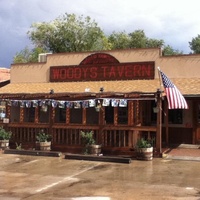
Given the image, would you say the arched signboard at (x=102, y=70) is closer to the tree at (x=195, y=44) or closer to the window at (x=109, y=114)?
the window at (x=109, y=114)

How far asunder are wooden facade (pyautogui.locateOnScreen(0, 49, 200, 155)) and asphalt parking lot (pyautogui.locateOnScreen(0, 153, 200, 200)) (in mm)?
2143

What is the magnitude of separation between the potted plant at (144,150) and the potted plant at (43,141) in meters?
4.49

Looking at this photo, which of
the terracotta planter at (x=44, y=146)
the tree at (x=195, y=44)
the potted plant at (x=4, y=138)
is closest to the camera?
the terracotta planter at (x=44, y=146)

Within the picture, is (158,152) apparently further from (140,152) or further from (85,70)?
(85,70)

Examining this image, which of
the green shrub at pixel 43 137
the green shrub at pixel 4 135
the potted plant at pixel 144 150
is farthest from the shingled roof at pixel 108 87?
the potted plant at pixel 144 150

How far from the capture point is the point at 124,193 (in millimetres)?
8984

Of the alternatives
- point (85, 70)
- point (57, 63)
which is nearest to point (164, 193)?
point (85, 70)

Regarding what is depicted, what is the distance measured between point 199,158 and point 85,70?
864cm

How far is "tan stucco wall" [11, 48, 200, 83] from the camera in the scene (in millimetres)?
17703

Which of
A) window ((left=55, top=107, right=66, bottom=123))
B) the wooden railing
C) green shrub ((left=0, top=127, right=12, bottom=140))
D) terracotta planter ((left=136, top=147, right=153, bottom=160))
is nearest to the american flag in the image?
the wooden railing

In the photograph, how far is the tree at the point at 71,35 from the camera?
48.3m

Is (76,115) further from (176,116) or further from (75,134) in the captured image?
(176,116)

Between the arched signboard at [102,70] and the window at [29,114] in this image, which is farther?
the window at [29,114]

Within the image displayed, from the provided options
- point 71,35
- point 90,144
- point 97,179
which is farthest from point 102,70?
point 71,35
